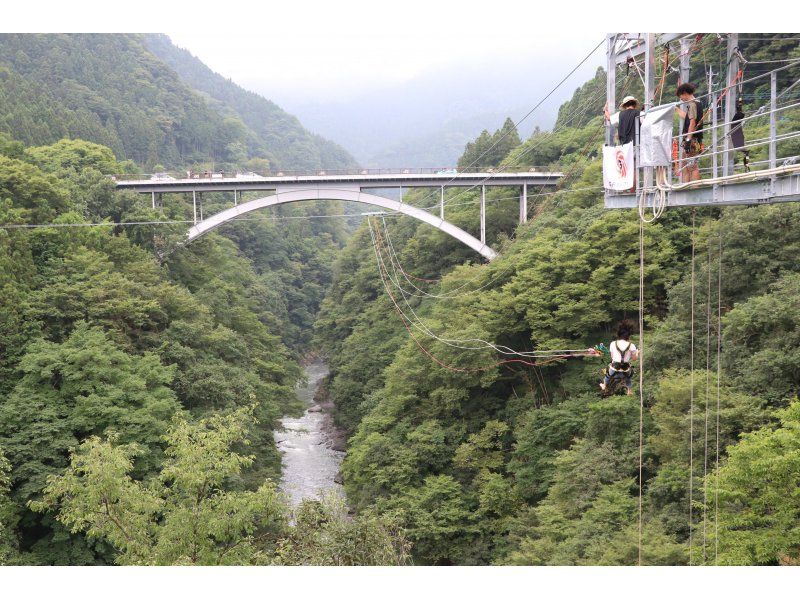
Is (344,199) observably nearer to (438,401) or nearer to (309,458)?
(309,458)

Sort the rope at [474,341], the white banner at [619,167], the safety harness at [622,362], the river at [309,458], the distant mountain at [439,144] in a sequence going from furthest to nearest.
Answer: the distant mountain at [439,144] < the river at [309,458] < the rope at [474,341] < the white banner at [619,167] < the safety harness at [622,362]

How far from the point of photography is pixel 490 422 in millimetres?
17250

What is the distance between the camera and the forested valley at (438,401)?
34.6 ft

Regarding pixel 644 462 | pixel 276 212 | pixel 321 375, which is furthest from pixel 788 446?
pixel 276 212

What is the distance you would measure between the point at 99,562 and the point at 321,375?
90.1 feet

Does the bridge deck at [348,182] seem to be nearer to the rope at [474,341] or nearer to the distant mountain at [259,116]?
the rope at [474,341]

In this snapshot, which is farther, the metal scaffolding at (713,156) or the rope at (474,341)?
the rope at (474,341)

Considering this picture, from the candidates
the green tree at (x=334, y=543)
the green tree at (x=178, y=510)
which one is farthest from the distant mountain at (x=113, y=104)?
the green tree at (x=334, y=543)

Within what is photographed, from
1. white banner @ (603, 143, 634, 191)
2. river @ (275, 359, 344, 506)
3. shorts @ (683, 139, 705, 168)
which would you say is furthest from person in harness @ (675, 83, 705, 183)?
river @ (275, 359, 344, 506)

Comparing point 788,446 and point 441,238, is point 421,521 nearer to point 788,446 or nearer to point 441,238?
point 788,446

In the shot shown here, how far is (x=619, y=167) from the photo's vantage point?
8.52 metres

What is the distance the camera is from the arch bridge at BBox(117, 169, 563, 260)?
28.4 m

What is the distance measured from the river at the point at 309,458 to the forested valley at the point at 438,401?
137cm

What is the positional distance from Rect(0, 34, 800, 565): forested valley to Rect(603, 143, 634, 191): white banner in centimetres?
353
